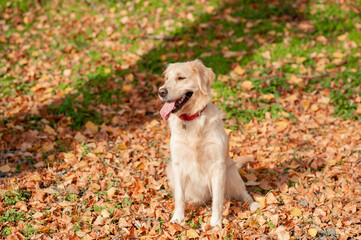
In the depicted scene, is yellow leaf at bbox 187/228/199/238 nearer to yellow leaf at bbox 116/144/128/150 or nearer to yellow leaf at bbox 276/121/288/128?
yellow leaf at bbox 116/144/128/150

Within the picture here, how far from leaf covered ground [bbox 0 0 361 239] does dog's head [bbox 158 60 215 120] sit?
1.28 metres

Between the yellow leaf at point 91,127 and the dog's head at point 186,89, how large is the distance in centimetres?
262

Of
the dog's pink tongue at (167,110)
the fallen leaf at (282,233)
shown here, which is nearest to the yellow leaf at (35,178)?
the dog's pink tongue at (167,110)

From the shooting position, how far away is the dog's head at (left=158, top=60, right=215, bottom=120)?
11.9 ft

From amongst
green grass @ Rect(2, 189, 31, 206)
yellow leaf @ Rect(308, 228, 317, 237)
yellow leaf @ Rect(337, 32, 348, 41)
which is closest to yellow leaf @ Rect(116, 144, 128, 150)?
green grass @ Rect(2, 189, 31, 206)

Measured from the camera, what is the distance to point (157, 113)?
21.6ft

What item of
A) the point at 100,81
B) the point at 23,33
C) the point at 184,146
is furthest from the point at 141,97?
the point at 23,33

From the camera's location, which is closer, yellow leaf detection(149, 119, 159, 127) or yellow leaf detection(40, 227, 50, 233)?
yellow leaf detection(40, 227, 50, 233)

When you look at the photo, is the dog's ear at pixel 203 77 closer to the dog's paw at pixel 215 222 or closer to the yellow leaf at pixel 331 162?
the dog's paw at pixel 215 222

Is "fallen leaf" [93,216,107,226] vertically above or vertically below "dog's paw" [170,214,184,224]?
above

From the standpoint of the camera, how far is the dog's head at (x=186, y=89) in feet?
11.9

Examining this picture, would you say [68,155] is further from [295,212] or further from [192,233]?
[295,212]

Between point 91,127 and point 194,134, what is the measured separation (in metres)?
2.91

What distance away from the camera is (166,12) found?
9.53 meters
